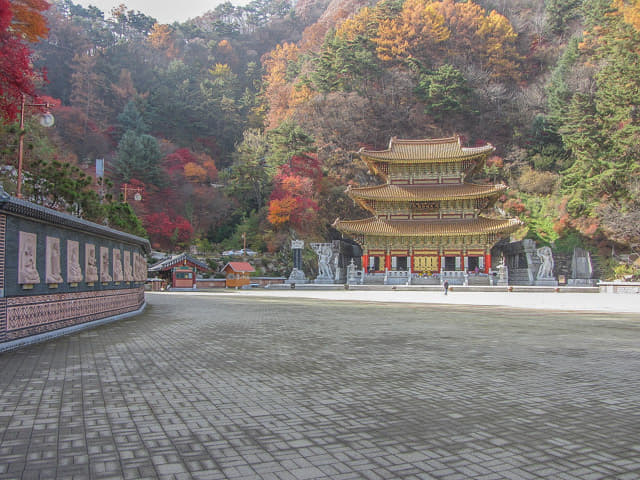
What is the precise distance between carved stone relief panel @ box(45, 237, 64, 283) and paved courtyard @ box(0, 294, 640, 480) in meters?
1.42

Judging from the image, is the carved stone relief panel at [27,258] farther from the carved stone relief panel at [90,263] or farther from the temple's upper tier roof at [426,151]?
the temple's upper tier roof at [426,151]

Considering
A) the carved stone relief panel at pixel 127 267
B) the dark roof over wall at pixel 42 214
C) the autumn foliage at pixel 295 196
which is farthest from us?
the autumn foliage at pixel 295 196

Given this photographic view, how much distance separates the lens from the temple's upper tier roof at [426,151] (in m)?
38.3

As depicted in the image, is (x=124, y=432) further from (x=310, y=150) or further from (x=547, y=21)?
(x=547, y=21)

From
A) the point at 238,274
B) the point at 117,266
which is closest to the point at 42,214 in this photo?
the point at 117,266

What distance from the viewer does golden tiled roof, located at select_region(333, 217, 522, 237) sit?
119 feet

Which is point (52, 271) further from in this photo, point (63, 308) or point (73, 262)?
point (73, 262)

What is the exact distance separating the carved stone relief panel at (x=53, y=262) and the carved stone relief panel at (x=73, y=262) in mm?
453

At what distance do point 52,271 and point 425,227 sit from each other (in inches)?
1259

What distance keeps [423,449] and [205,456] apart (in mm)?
1729

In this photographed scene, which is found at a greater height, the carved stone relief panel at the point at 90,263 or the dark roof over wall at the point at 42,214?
the dark roof over wall at the point at 42,214

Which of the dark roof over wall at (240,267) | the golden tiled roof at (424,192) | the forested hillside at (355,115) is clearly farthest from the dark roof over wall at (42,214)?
the golden tiled roof at (424,192)

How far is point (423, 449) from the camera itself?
364 centimetres

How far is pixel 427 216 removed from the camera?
3972 cm
